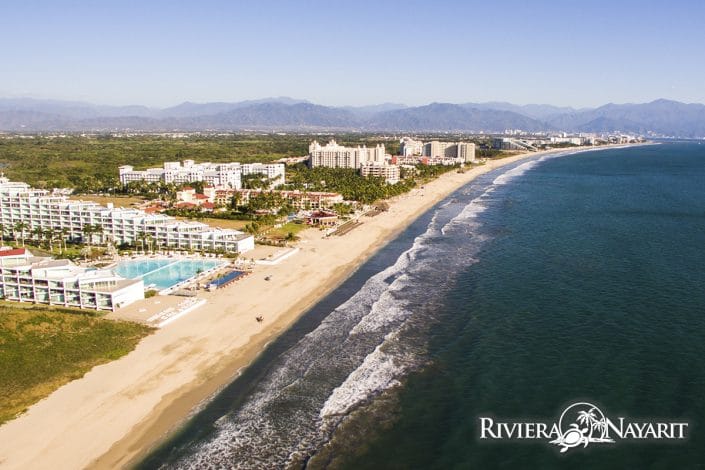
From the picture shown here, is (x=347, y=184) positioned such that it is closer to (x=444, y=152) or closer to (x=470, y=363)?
(x=470, y=363)

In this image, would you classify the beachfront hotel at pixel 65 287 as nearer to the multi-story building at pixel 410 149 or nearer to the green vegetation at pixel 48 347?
the green vegetation at pixel 48 347

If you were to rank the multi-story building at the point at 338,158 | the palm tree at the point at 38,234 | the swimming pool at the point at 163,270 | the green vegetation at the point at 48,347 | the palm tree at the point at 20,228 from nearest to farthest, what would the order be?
the green vegetation at the point at 48,347
the swimming pool at the point at 163,270
the palm tree at the point at 38,234
the palm tree at the point at 20,228
the multi-story building at the point at 338,158

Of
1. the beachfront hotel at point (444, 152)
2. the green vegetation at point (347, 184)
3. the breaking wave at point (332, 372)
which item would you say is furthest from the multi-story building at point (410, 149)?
the breaking wave at point (332, 372)

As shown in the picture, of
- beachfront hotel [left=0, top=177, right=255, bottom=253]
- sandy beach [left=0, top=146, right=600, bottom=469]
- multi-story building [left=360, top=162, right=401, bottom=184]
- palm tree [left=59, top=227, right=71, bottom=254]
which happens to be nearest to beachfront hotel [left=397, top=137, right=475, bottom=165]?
multi-story building [left=360, top=162, right=401, bottom=184]

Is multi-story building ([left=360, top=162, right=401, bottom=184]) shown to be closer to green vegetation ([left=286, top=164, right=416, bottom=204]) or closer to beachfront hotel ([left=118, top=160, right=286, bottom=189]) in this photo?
green vegetation ([left=286, top=164, right=416, bottom=204])

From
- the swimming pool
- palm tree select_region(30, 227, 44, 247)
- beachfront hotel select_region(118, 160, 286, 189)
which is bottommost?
the swimming pool

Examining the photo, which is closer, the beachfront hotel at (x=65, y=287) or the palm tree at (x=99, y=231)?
the beachfront hotel at (x=65, y=287)

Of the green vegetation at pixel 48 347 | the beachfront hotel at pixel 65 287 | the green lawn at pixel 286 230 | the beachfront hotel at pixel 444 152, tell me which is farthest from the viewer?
the beachfront hotel at pixel 444 152
